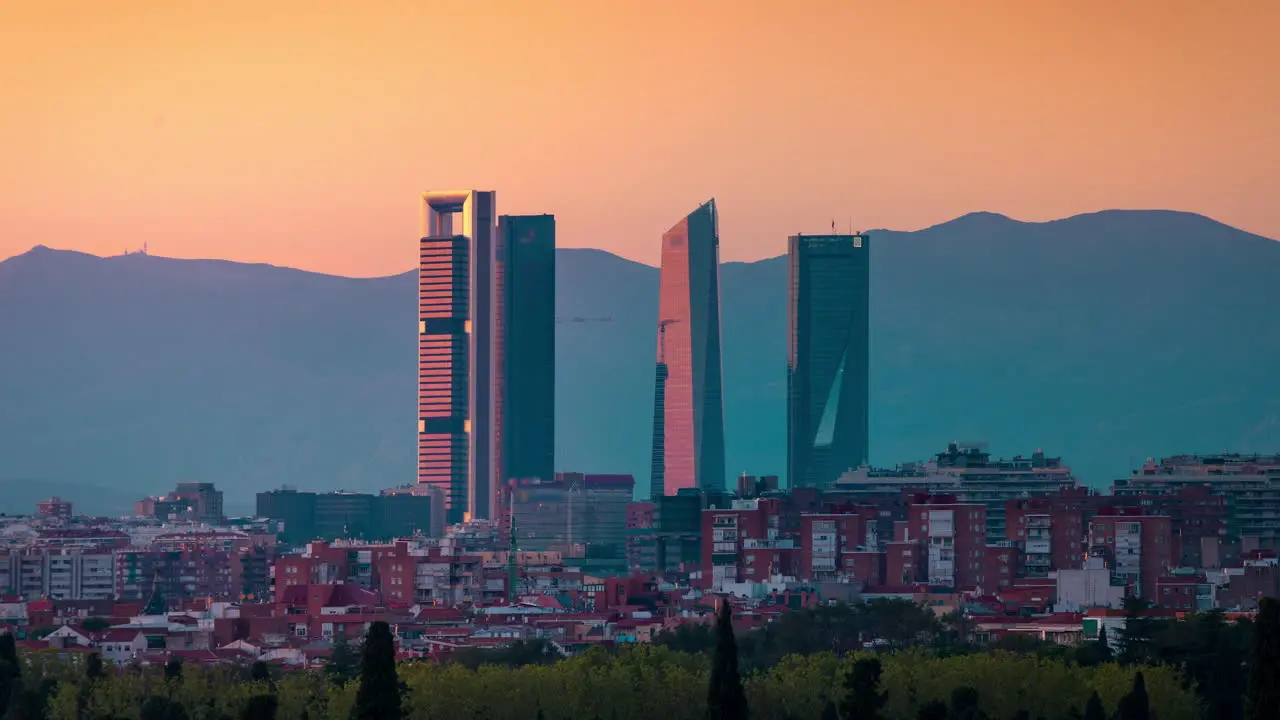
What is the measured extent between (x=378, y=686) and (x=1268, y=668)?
18.4m

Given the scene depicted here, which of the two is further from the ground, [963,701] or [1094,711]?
[1094,711]

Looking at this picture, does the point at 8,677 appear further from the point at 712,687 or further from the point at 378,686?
the point at 712,687

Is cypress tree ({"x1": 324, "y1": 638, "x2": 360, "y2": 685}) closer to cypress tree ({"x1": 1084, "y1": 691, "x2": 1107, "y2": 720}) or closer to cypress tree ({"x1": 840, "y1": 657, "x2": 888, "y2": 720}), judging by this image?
cypress tree ({"x1": 840, "y1": 657, "x2": 888, "y2": 720})

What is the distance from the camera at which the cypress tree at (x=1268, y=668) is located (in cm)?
Answer: 4925

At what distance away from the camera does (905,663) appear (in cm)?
9038

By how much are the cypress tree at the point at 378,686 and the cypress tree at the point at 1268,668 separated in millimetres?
17756

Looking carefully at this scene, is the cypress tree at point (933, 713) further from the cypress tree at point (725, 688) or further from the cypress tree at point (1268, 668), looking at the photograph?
the cypress tree at point (1268, 668)

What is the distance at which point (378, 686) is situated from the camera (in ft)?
196

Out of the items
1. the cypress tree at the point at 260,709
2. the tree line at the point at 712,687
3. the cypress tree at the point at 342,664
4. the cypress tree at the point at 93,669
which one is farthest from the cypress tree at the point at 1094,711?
the cypress tree at the point at 93,669

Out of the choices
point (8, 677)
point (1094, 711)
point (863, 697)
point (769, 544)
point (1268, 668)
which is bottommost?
point (1094, 711)

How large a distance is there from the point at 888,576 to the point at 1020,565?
8413mm

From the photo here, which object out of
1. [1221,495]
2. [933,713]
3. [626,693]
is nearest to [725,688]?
[933,713]

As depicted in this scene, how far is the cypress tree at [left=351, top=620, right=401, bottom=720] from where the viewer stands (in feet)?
194

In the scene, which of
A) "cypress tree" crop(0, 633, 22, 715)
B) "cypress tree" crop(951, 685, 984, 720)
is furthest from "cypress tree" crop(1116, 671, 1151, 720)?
"cypress tree" crop(0, 633, 22, 715)
